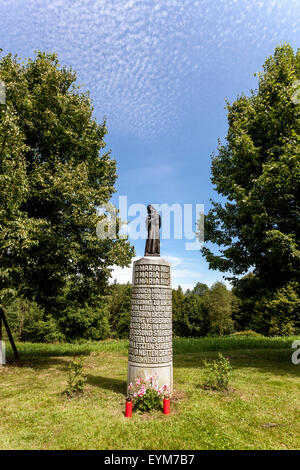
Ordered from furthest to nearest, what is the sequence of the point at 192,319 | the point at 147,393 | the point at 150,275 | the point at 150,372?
the point at 192,319
the point at 150,275
the point at 150,372
the point at 147,393

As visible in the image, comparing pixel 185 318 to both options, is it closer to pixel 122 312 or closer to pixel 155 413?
pixel 122 312

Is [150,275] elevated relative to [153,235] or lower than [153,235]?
lower

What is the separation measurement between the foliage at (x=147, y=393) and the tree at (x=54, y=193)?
21.4 ft

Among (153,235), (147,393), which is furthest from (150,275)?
(147,393)

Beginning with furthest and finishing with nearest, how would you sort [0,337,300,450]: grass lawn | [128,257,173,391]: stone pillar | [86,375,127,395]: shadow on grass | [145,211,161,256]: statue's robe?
[145,211,161,256]: statue's robe
[86,375,127,395]: shadow on grass
[128,257,173,391]: stone pillar
[0,337,300,450]: grass lawn

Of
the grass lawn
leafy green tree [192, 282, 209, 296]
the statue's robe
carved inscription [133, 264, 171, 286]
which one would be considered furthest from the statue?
leafy green tree [192, 282, 209, 296]

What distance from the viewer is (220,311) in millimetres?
54281

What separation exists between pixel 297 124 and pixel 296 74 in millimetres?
3492

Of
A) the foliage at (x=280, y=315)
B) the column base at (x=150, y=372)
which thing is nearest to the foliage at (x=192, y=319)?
the foliage at (x=280, y=315)

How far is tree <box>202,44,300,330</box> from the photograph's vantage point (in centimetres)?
1209

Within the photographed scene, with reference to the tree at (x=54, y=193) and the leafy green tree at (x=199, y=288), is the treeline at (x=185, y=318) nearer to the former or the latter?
the leafy green tree at (x=199, y=288)

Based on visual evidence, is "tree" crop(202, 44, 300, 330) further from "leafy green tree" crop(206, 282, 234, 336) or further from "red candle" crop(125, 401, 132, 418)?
"leafy green tree" crop(206, 282, 234, 336)

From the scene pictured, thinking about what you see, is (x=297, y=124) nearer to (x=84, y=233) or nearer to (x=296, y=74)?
(x=296, y=74)

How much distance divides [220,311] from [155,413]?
163 feet
